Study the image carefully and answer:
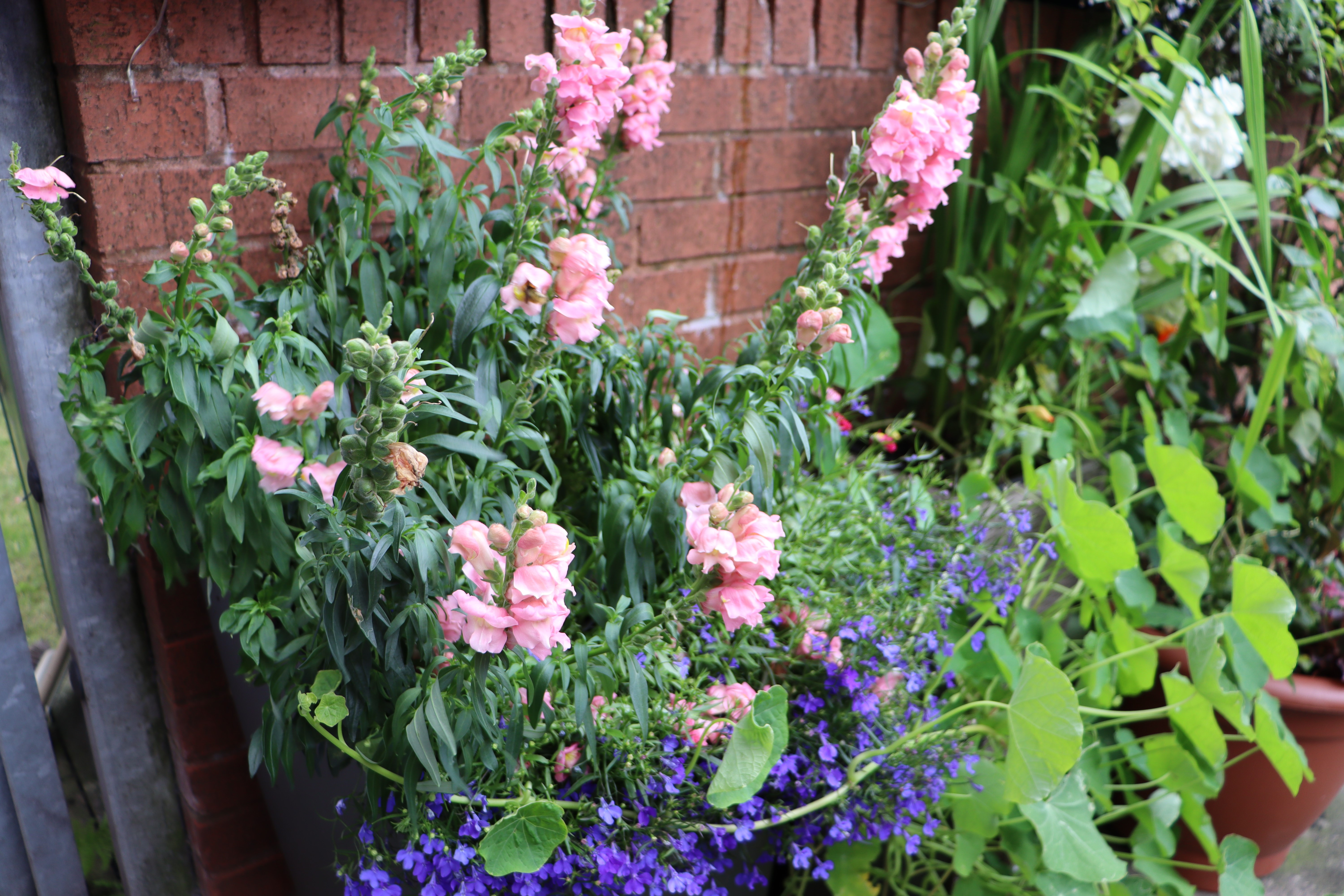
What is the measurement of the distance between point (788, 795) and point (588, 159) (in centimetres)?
86

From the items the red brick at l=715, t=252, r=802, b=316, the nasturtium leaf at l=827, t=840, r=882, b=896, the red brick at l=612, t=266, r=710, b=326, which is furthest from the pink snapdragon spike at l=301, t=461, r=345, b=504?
the red brick at l=715, t=252, r=802, b=316

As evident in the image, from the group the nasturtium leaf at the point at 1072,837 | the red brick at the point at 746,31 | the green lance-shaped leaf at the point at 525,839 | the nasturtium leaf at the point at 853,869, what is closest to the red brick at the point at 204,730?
the green lance-shaped leaf at the point at 525,839

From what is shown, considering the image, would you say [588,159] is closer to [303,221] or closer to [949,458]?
[303,221]

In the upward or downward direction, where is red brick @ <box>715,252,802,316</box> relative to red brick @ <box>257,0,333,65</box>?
downward

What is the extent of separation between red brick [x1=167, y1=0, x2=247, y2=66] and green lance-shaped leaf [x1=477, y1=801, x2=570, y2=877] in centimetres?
93

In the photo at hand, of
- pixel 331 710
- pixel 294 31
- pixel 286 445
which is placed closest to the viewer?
pixel 331 710

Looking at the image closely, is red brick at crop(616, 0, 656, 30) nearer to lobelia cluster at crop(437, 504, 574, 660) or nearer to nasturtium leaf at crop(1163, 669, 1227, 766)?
lobelia cluster at crop(437, 504, 574, 660)

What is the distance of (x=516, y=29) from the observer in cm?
131

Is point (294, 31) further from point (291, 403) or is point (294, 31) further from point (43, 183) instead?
point (291, 403)

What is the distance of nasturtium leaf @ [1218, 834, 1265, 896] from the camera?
4.14ft

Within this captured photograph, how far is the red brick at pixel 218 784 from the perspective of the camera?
4.12ft

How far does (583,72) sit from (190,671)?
37.3 inches

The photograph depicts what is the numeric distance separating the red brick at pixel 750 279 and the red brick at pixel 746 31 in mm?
353

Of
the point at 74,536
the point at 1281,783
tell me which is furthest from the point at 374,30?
the point at 1281,783
